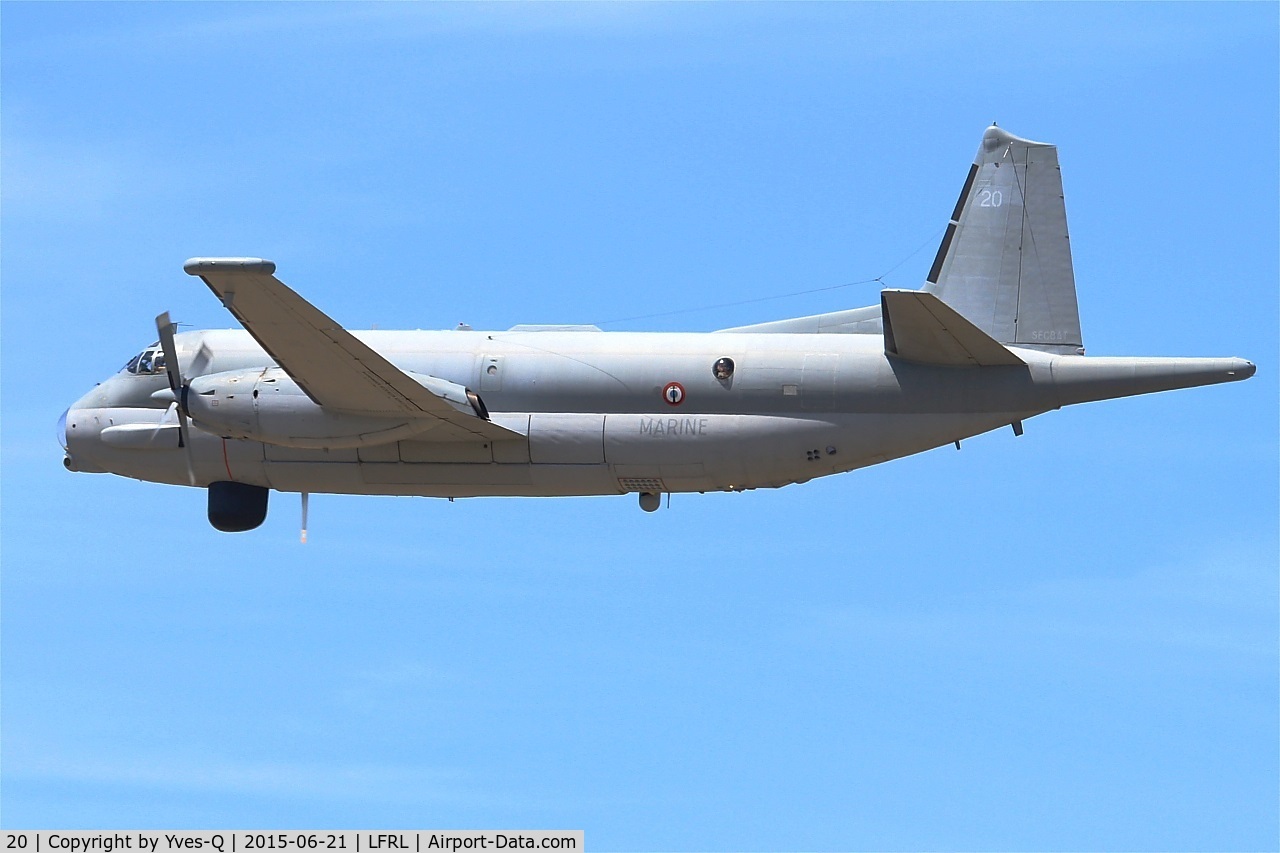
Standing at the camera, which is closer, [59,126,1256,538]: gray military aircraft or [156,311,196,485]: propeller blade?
[59,126,1256,538]: gray military aircraft

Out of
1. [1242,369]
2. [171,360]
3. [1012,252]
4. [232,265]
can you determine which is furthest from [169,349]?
[1242,369]

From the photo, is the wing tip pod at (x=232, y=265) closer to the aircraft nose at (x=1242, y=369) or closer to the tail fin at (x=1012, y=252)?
the tail fin at (x=1012, y=252)

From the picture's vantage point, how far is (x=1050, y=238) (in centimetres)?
4078

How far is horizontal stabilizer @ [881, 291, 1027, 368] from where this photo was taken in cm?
3756

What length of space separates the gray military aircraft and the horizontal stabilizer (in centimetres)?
4

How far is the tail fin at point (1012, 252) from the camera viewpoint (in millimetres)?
40219

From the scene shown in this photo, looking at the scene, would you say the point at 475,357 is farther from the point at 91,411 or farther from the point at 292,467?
the point at 91,411

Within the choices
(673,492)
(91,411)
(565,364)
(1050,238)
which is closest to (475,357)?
(565,364)

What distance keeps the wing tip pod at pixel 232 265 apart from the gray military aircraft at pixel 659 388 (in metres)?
1.52

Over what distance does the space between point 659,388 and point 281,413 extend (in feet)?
21.6

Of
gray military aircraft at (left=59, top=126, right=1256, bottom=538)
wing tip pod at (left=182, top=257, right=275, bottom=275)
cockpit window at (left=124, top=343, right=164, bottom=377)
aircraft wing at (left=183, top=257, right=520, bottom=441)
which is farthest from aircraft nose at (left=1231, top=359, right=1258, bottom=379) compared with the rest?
cockpit window at (left=124, top=343, right=164, bottom=377)

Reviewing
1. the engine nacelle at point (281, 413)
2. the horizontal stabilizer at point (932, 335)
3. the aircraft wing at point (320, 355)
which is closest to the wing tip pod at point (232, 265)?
the aircraft wing at point (320, 355)

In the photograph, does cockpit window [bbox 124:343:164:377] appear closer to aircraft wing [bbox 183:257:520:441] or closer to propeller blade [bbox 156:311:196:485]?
propeller blade [bbox 156:311:196:485]

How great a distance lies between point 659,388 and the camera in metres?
39.8
